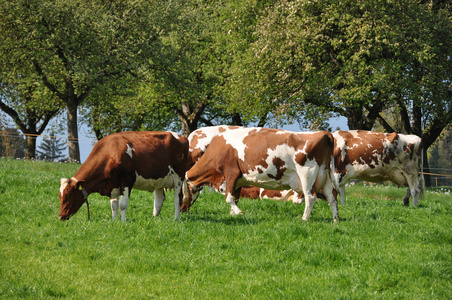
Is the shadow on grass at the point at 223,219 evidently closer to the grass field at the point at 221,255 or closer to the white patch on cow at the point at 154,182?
the grass field at the point at 221,255

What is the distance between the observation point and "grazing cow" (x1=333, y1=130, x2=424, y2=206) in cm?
1764

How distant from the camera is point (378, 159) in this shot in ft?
58.0

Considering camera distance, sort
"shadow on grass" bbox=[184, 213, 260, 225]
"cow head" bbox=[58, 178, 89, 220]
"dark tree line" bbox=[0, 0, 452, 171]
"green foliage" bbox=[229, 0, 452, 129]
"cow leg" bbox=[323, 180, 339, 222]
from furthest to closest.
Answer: "dark tree line" bbox=[0, 0, 452, 171], "green foliage" bbox=[229, 0, 452, 129], "cow leg" bbox=[323, 180, 339, 222], "shadow on grass" bbox=[184, 213, 260, 225], "cow head" bbox=[58, 178, 89, 220]

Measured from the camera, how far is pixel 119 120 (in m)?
48.1

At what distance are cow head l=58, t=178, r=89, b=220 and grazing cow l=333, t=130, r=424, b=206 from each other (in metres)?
9.18

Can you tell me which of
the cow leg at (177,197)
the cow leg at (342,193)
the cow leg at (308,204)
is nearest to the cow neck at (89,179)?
the cow leg at (177,197)

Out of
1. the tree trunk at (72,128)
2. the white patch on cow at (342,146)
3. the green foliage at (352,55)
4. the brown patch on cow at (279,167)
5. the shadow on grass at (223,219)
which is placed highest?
the green foliage at (352,55)

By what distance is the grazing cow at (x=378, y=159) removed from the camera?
17641mm

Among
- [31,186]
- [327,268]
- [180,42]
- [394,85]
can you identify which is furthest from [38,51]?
[327,268]

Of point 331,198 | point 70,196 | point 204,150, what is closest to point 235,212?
point 331,198

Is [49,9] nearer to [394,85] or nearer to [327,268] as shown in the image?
[394,85]

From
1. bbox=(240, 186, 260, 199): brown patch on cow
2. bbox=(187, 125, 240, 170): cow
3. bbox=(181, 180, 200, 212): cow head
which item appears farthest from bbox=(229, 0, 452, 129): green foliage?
bbox=(181, 180, 200, 212): cow head

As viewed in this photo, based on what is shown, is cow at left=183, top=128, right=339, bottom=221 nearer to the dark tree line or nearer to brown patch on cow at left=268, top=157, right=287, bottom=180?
brown patch on cow at left=268, top=157, right=287, bottom=180

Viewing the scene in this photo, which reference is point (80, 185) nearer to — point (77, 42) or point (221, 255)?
point (221, 255)
